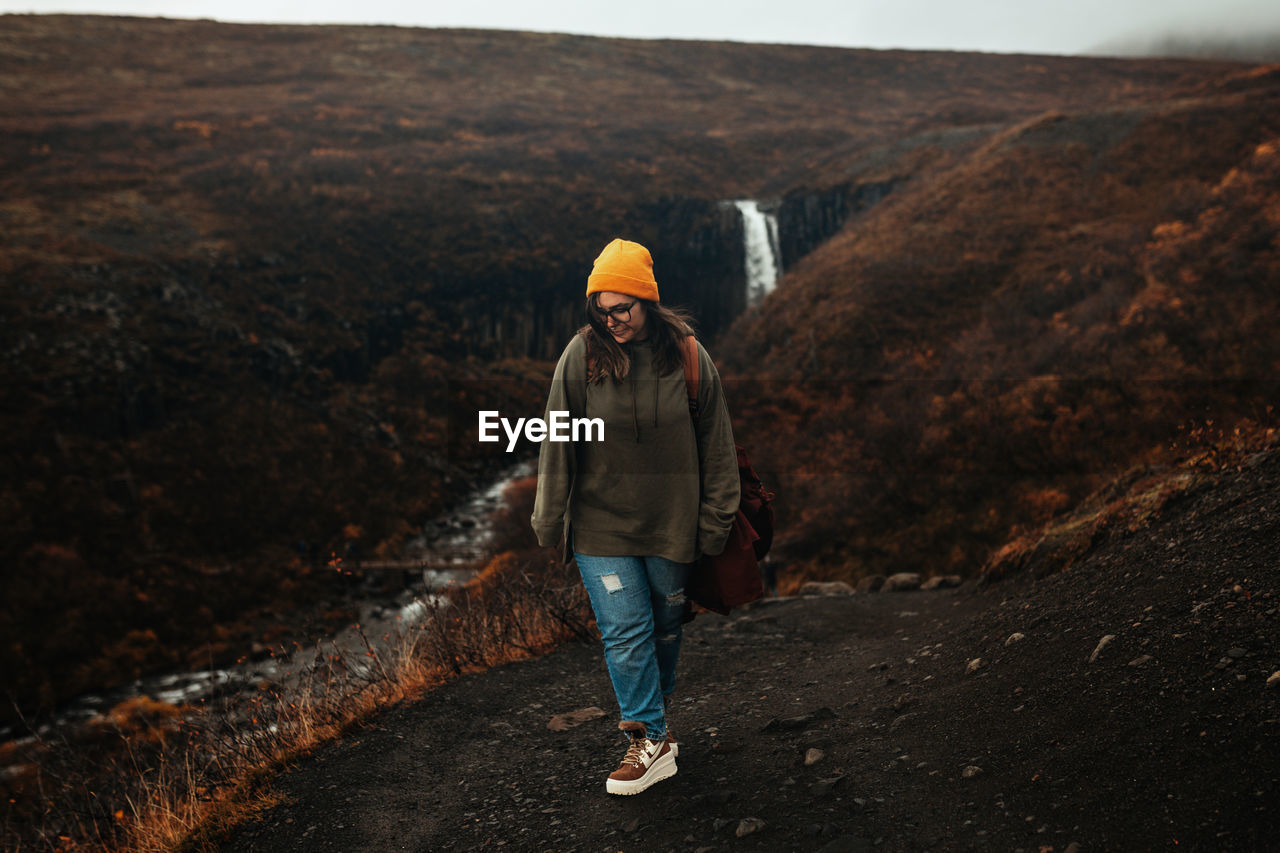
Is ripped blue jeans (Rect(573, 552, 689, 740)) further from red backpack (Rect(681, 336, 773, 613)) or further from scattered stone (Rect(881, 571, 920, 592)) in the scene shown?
scattered stone (Rect(881, 571, 920, 592))

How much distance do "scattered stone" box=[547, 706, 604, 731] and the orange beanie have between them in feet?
8.60

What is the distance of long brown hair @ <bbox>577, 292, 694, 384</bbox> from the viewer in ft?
8.86

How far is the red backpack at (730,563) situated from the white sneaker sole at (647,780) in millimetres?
660

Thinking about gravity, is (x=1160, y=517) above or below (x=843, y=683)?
above

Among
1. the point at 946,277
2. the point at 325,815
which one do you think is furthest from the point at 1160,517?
the point at 946,277

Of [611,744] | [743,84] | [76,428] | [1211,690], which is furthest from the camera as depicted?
[743,84]

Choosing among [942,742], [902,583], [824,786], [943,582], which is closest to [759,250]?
[902,583]

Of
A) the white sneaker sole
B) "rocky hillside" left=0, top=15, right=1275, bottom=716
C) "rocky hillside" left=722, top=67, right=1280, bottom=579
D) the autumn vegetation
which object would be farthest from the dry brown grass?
"rocky hillside" left=0, top=15, right=1275, bottom=716

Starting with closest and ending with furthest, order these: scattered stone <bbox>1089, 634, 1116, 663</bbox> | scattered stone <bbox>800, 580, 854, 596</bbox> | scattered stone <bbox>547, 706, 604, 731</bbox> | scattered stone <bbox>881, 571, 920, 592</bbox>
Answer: scattered stone <bbox>1089, 634, 1116, 663</bbox>, scattered stone <bbox>547, 706, 604, 731</bbox>, scattered stone <bbox>881, 571, 920, 592</bbox>, scattered stone <bbox>800, 580, 854, 596</bbox>

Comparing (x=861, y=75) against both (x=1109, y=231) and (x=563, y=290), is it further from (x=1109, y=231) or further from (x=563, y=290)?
(x=1109, y=231)

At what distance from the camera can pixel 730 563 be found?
9.21 ft

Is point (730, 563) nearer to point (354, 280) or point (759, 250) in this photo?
point (354, 280)

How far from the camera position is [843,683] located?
4.17 m

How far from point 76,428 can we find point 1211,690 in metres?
21.7
